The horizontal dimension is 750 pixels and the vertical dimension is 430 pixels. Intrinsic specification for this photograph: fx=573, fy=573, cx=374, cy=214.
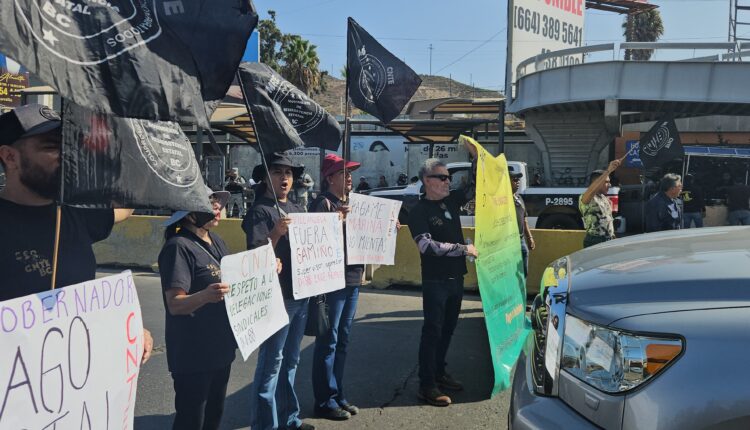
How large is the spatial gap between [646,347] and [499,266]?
9.55 ft

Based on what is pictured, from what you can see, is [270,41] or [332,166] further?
[270,41]

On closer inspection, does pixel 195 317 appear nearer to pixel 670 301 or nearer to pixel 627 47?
pixel 670 301

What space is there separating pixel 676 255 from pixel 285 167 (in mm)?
2258

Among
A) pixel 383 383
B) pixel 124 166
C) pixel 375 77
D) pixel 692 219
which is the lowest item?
pixel 383 383

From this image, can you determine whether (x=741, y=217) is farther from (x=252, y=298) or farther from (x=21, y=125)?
(x=21, y=125)

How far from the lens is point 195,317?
9.23 feet

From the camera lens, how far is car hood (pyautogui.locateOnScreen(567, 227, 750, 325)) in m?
1.94

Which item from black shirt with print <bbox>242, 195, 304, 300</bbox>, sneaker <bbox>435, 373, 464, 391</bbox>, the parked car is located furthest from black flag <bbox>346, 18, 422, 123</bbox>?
the parked car

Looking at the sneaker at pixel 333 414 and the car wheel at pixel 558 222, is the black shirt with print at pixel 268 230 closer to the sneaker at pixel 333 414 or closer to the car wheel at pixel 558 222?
the sneaker at pixel 333 414

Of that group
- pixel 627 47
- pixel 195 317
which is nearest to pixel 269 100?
pixel 195 317

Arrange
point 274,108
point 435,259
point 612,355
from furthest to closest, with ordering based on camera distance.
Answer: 1. point 435,259
2. point 274,108
3. point 612,355

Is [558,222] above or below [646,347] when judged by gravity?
below

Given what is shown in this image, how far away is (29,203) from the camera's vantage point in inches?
80.7

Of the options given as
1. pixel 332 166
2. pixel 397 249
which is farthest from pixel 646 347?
pixel 397 249
